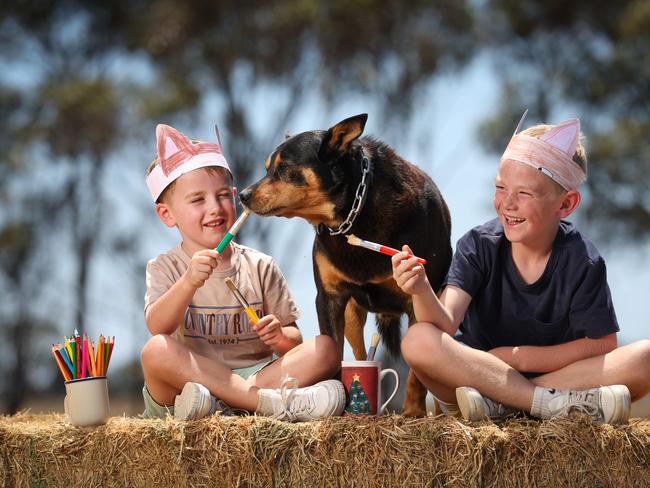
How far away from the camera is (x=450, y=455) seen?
2713 millimetres

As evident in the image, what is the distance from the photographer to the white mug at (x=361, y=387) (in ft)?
10.2

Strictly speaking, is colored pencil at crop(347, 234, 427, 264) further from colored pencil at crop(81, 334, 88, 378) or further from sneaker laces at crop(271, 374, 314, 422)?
colored pencil at crop(81, 334, 88, 378)

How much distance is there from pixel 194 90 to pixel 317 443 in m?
12.2

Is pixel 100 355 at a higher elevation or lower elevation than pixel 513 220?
lower

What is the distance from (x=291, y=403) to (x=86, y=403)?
0.73 m

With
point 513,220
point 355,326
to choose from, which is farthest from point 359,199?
point 355,326

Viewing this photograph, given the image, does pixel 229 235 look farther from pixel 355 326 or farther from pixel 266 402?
pixel 355 326

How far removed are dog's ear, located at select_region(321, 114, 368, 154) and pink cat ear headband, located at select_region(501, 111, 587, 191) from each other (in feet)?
2.03

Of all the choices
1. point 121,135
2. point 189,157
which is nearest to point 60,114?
point 121,135

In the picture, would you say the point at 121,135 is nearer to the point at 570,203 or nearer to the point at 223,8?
the point at 223,8

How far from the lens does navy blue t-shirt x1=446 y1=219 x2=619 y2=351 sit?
3207 millimetres

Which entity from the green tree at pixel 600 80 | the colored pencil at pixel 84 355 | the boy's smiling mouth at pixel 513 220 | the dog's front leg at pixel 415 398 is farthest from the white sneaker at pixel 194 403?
the green tree at pixel 600 80

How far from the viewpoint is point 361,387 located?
10.2 feet

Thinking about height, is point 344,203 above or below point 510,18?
below
